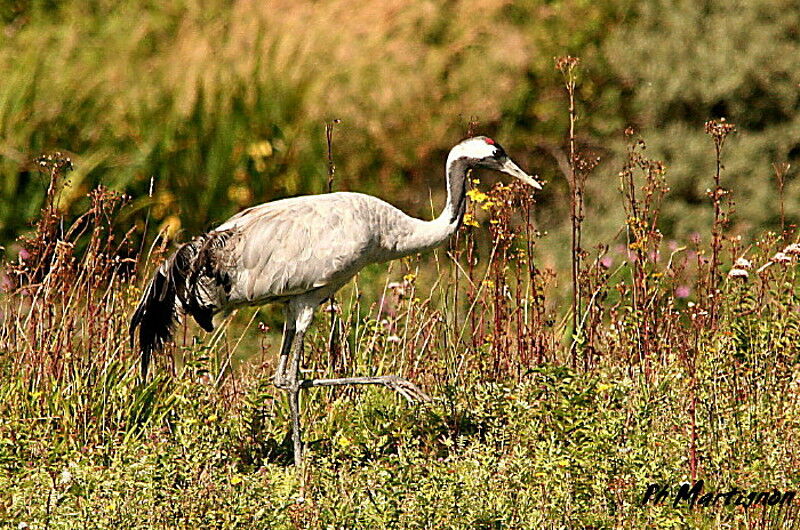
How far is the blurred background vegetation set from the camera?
29.6 feet

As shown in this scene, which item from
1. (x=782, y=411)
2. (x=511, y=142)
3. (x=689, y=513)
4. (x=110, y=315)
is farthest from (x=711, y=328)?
(x=511, y=142)

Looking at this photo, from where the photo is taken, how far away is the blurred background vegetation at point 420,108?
9008 millimetres

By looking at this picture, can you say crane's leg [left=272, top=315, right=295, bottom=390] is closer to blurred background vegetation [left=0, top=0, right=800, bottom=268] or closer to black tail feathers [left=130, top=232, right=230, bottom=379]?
black tail feathers [left=130, top=232, right=230, bottom=379]

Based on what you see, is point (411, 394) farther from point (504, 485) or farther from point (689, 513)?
point (689, 513)

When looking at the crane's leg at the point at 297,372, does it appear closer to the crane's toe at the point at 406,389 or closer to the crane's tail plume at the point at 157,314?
the crane's toe at the point at 406,389

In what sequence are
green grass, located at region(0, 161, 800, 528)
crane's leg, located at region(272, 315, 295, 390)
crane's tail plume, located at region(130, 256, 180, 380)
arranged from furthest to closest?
1. crane's leg, located at region(272, 315, 295, 390)
2. crane's tail plume, located at region(130, 256, 180, 380)
3. green grass, located at region(0, 161, 800, 528)

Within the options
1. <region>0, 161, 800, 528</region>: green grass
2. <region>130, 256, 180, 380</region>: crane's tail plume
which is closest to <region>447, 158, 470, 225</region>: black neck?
<region>0, 161, 800, 528</region>: green grass

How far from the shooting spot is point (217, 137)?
9445 millimetres

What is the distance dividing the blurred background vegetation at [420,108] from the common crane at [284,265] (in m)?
2.46

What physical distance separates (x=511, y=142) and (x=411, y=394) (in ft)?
11.9

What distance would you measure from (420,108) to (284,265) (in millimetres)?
3546

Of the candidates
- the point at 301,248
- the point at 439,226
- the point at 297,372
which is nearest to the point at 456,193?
the point at 439,226

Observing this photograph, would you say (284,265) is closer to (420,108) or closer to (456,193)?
(456,193)

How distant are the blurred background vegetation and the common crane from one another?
96.9 inches
